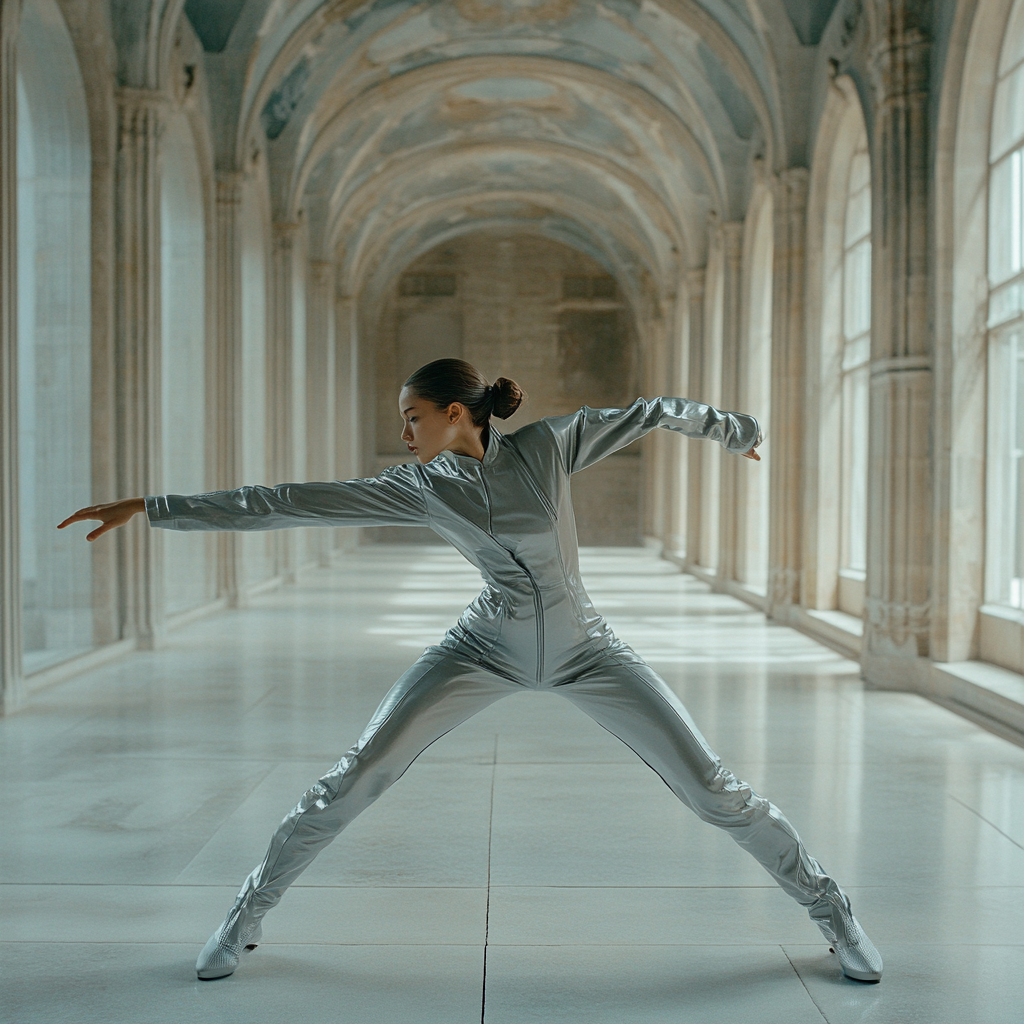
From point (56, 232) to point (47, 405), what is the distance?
145 cm

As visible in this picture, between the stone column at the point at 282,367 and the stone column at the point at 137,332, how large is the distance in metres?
7.02

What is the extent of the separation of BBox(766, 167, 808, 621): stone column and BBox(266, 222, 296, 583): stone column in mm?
8000

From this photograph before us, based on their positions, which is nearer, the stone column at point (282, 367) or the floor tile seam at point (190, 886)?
the floor tile seam at point (190, 886)

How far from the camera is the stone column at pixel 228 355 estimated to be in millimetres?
13906

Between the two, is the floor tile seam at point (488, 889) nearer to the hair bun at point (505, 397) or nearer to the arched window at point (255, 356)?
the hair bun at point (505, 397)

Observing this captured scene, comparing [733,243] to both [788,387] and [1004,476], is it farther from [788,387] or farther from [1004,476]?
[1004,476]

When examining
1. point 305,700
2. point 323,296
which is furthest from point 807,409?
point 323,296

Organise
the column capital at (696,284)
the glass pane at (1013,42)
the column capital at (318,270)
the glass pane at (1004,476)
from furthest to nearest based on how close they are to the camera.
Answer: the column capital at (318,270)
the column capital at (696,284)
the glass pane at (1004,476)
the glass pane at (1013,42)

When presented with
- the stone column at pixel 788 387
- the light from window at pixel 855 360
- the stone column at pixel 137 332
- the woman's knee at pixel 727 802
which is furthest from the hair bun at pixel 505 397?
the stone column at pixel 788 387

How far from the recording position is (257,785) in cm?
536

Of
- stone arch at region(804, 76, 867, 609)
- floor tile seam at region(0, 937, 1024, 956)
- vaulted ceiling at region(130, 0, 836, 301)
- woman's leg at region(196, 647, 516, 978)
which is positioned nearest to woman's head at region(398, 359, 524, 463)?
woman's leg at region(196, 647, 516, 978)

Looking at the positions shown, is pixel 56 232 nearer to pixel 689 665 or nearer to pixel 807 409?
pixel 689 665

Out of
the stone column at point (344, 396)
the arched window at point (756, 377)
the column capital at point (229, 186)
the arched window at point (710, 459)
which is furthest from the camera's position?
the stone column at point (344, 396)

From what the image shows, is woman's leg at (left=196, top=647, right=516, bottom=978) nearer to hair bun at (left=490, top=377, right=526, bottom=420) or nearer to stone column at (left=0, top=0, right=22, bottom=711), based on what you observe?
hair bun at (left=490, top=377, right=526, bottom=420)
